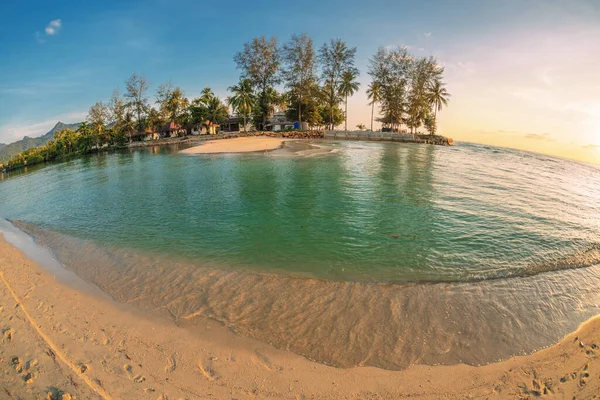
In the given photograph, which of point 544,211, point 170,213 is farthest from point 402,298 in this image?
point 544,211

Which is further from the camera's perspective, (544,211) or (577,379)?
(544,211)

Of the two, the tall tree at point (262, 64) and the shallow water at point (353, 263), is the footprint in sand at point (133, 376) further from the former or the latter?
the tall tree at point (262, 64)

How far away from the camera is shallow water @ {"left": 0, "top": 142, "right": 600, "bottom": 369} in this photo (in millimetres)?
5410

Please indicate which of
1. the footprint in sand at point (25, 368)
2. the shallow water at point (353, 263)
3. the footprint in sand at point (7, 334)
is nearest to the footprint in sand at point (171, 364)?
the shallow water at point (353, 263)

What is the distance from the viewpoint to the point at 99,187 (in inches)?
901

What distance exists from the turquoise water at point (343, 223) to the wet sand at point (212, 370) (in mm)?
2952

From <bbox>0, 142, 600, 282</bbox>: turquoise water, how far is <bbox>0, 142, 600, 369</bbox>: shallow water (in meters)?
0.08

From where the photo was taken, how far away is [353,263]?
8.32 meters

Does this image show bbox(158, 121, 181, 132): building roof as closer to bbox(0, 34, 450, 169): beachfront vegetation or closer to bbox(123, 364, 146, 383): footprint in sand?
bbox(0, 34, 450, 169): beachfront vegetation

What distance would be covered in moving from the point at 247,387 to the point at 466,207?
1456 cm

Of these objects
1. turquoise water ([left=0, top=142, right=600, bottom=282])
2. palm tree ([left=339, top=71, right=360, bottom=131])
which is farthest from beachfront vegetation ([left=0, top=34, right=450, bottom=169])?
turquoise water ([left=0, top=142, right=600, bottom=282])

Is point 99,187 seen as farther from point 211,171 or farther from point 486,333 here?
point 486,333

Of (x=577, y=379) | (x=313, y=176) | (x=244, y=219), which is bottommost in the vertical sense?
(x=577, y=379)

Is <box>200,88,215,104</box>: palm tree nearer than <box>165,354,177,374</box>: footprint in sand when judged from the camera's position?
No
